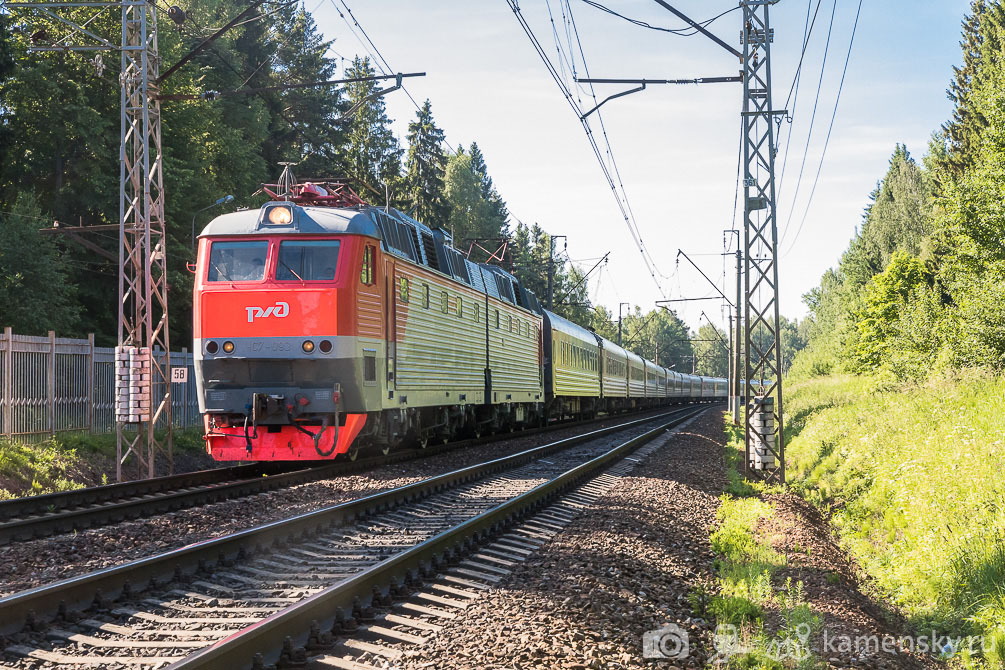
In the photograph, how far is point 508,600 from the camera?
6.45m

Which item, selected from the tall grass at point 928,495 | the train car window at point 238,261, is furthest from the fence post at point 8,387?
the tall grass at point 928,495

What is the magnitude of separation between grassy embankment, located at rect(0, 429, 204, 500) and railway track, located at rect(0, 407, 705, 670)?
6786mm

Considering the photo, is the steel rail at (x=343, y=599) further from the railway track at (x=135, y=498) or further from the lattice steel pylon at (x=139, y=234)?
the lattice steel pylon at (x=139, y=234)

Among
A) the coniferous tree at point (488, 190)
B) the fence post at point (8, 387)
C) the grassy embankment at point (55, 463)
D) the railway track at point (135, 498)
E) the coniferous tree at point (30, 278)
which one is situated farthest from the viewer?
the coniferous tree at point (488, 190)

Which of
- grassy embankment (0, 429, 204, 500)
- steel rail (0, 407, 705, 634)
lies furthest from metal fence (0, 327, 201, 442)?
steel rail (0, 407, 705, 634)

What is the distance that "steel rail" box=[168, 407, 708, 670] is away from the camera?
471 cm

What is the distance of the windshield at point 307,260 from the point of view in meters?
13.2

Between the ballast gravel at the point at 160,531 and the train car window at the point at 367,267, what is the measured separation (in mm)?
2942

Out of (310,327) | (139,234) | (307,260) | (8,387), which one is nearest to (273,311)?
(310,327)

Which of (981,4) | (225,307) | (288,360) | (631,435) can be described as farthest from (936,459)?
(981,4)

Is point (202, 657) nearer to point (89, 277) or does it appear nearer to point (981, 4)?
point (89, 277)

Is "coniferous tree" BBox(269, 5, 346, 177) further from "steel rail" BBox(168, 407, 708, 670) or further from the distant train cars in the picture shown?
"steel rail" BBox(168, 407, 708, 670)

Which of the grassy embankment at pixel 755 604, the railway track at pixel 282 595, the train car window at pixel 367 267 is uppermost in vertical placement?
the train car window at pixel 367 267

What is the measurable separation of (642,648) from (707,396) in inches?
3455
